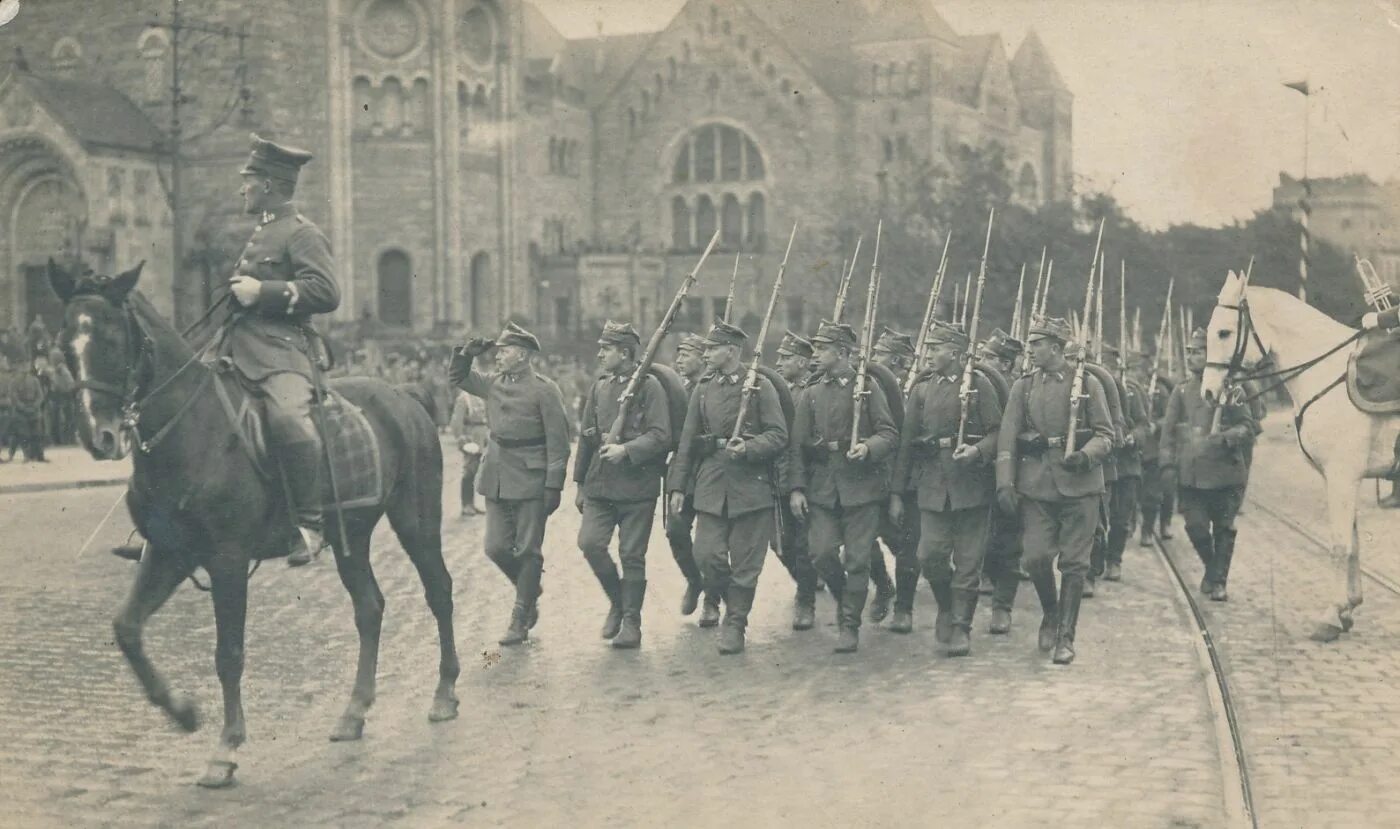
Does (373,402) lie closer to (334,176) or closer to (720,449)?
(720,449)

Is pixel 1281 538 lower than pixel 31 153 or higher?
lower

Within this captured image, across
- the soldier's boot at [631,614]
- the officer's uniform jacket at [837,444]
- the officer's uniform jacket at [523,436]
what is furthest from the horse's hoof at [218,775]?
the officer's uniform jacket at [837,444]

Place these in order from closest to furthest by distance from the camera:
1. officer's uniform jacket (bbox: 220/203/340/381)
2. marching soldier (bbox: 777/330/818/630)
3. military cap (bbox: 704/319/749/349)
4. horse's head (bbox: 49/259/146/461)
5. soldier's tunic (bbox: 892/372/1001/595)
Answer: horse's head (bbox: 49/259/146/461)
officer's uniform jacket (bbox: 220/203/340/381)
soldier's tunic (bbox: 892/372/1001/595)
military cap (bbox: 704/319/749/349)
marching soldier (bbox: 777/330/818/630)

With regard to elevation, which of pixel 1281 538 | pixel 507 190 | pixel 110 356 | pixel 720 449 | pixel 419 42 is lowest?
pixel 1281 538

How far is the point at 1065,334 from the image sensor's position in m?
10.7

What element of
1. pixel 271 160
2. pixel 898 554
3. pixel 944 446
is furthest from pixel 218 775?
pixel 898 554

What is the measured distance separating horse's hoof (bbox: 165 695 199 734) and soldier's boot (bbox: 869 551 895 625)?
578 centimetres

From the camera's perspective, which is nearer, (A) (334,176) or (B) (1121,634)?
(B) (1121,634)

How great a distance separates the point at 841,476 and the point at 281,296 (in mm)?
4416

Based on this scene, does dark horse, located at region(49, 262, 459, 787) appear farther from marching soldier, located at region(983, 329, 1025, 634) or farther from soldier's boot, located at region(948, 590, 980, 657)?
marching soldier, located at region(983, 329, 1025, 634)

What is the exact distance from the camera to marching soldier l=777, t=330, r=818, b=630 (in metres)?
11.8

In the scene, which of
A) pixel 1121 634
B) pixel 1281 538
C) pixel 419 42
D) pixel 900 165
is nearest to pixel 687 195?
pixel 900 165

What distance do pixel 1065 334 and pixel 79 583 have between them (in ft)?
27.2

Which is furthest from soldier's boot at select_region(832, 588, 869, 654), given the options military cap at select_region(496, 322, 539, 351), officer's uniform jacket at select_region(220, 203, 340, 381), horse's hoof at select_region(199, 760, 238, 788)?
horse's hoof at select_region(199, 760, 238, 788)
